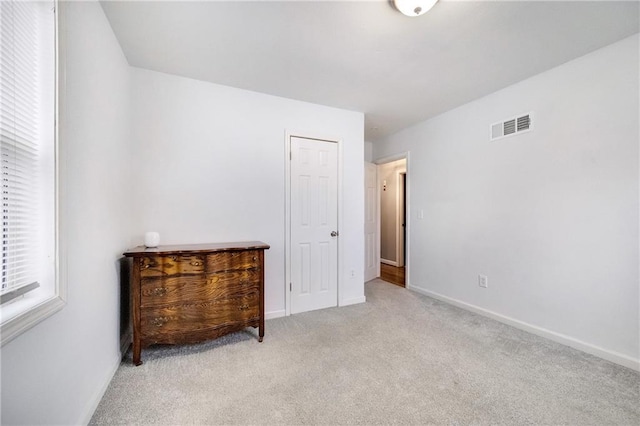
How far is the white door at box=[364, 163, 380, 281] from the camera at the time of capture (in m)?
4.18

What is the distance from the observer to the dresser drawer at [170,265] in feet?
6.17

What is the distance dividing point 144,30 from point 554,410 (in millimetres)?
3518

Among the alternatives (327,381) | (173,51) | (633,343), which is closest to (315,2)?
(173,51)

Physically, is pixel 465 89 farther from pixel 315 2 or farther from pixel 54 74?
pixel 54 74

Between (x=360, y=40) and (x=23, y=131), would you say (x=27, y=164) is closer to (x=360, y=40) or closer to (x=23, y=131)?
(x=23, y=131)

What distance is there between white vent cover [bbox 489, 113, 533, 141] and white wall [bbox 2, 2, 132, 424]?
11.2 ft

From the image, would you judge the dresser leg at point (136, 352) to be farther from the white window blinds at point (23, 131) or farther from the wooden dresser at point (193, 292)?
the white window blinds at point (23, 131)

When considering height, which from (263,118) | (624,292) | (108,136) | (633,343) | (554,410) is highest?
A: (263,118)

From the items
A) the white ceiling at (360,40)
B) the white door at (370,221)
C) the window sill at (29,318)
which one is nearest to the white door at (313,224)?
the white ceiling at (360,40)

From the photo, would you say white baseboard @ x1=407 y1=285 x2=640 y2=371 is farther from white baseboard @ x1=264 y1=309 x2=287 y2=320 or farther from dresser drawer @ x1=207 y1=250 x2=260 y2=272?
dresser drawer @ x1=207 y1=250 x2=260 y2=272

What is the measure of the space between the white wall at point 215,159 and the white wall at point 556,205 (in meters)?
1.75

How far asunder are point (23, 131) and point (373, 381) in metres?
2.19

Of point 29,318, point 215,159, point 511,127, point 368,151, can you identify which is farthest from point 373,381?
point 368,151

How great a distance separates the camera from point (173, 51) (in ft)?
6.65
